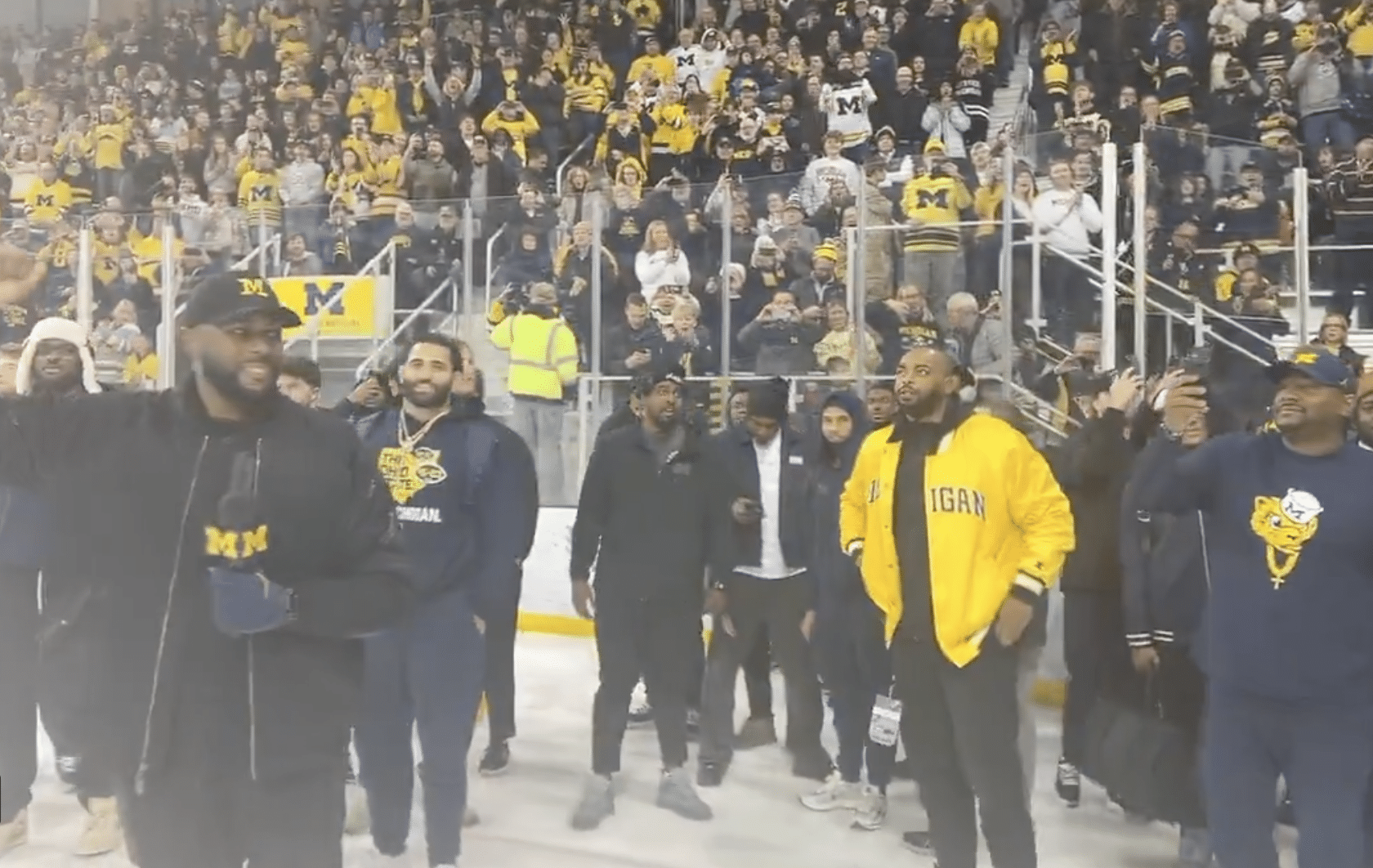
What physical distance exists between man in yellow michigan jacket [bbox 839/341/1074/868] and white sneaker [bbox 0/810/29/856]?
1.34m

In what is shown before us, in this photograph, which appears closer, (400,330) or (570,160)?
(400,330)

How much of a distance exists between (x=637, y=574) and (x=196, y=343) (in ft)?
3.91

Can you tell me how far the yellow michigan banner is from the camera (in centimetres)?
213

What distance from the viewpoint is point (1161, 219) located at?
3385 mm

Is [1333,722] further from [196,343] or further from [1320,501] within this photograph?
[196,343]

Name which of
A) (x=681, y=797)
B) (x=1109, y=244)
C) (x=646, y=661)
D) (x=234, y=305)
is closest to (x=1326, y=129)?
(x=1109, y=244)

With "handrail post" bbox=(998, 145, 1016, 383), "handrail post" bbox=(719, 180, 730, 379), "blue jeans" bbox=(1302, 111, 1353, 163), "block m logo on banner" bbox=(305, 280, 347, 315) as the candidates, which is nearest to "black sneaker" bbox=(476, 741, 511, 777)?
"block m logo on banner" bbox=(305, 280, 347, 315)

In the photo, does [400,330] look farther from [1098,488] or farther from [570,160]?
[570,160]

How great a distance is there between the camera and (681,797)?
238 cm

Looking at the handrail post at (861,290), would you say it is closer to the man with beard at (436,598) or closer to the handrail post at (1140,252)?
the handrail post at (1140,252)

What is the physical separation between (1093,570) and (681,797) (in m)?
0.99

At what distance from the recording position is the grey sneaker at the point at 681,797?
91.9 inches

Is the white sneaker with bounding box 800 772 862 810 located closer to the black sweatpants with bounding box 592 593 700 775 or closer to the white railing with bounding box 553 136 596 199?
the black sweatpants with bounding box 592 593 700 775

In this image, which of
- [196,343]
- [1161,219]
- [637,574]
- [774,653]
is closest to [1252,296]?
[1161,219]
